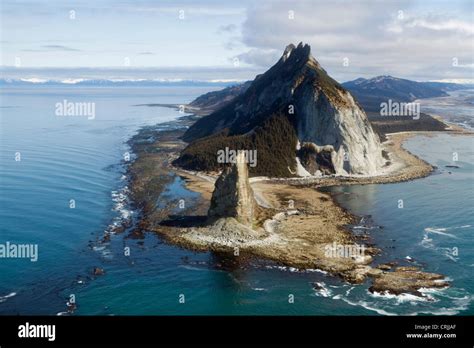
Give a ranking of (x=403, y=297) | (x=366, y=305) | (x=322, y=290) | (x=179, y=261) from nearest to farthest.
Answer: (x=366, y=305) < (x=403, y=297) < (x=322, y=290) < (x=179, y=261)

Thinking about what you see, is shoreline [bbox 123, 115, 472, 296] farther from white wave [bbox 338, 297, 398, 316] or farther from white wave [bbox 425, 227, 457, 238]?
white wave [bbox 425, 227, 457, 238]

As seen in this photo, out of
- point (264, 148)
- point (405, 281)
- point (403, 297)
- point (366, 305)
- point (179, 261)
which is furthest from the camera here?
point (264, 148)

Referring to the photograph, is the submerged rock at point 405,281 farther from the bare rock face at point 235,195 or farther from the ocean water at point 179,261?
the bare rock face at point 235,195

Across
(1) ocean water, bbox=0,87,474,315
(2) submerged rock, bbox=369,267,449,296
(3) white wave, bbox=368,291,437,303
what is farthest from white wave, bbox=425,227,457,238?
(3) white wave, bbox=368,291,437,303

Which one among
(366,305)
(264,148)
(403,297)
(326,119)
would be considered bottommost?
(366,305)

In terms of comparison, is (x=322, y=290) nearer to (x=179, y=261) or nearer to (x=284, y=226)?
(x=179, y=261)

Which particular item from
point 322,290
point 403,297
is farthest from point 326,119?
point 403,297
